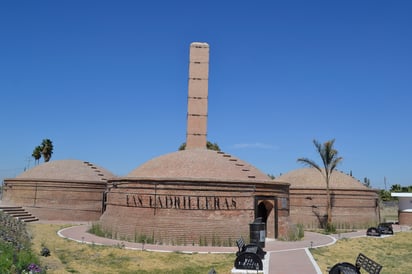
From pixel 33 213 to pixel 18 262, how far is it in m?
23.3

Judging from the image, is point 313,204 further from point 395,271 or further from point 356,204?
point 395,271

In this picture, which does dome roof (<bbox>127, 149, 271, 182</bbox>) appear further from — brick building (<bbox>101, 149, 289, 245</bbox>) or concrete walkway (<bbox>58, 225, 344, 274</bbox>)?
concrete walkway (<bbox>58, 225, 344, 274</bbox>)

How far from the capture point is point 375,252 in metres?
21.8

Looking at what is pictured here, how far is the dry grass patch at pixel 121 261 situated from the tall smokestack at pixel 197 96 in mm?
18099

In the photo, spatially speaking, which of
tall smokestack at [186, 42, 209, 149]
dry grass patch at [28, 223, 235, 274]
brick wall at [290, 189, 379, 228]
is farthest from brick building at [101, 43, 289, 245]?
brick wall at [290, 189, 379, 228]

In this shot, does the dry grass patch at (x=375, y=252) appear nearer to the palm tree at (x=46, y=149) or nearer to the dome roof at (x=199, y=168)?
the dome roof at (x=199, y=168)

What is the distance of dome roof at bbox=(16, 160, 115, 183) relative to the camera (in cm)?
3691

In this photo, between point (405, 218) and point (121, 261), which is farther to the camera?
point (405, 218)

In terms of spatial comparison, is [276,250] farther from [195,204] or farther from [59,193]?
[59,193]

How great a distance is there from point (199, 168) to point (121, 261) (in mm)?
9055

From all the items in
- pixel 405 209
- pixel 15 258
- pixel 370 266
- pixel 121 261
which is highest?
pixel 405 209

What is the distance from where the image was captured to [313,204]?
36.9m

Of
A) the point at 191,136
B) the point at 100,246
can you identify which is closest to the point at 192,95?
the point at 191,136

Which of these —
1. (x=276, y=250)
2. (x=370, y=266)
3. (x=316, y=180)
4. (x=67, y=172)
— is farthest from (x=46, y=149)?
(x=370, y=266)
